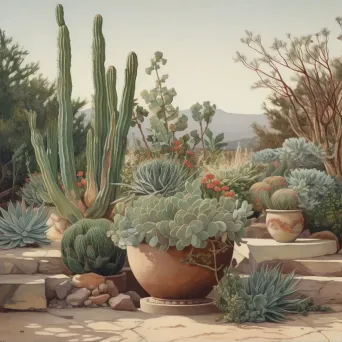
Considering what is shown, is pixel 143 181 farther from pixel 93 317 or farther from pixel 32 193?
pixel 32 193

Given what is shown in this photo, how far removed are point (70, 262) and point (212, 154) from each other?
15.1 ft

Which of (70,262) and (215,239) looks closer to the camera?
(215,239)

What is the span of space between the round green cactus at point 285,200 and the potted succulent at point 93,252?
1910mm

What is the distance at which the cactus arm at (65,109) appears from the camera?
10.0 m

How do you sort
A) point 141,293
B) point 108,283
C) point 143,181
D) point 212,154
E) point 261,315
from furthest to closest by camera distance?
point 212,154
point 143,181
point 141,293
point 108,283
point 261,315

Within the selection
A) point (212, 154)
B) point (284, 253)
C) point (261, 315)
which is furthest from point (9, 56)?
point (261, 315)

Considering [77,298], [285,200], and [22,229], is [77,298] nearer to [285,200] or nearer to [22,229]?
[22,229]

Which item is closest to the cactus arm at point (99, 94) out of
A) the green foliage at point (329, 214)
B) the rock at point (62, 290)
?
the rock at point (62, 290)

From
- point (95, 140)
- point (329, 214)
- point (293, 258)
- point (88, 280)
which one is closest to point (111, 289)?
point (88, 280)

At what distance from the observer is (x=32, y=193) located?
1277 centimetres

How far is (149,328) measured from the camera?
21.9 ft

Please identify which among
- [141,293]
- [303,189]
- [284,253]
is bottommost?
[141,293]

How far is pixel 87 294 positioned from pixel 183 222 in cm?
157

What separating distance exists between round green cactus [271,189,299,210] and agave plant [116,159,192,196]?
1534mm
